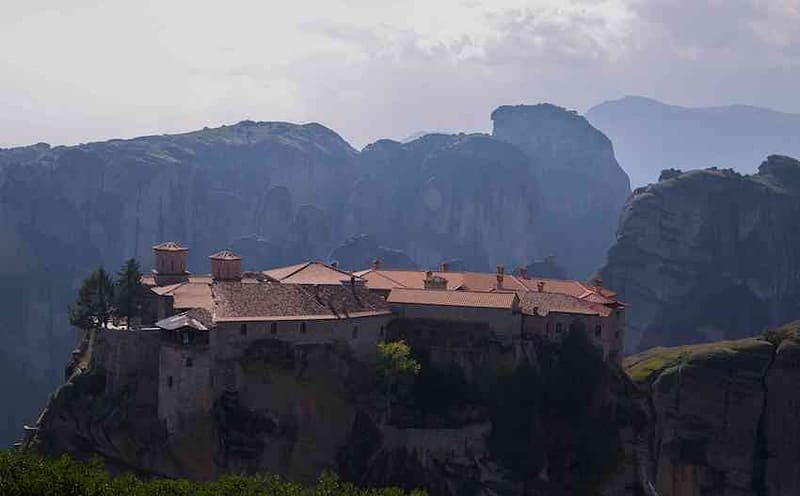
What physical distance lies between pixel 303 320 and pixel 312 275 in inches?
495

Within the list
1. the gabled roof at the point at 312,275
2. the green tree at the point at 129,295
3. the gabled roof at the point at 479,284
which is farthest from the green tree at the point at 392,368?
the green tree at the point at 129,295

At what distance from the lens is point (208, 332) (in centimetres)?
6775

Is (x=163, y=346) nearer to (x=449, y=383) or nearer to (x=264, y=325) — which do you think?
(x=264, y=325)

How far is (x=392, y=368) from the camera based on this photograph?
75188mm

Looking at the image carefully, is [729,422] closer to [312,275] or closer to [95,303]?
[312,275]

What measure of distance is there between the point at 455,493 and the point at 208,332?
2151 centimetres

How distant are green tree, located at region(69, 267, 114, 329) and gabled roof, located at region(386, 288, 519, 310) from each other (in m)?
21.7

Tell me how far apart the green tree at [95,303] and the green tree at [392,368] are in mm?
21498

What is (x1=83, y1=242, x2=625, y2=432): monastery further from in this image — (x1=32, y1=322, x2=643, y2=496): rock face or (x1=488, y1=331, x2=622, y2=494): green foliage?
(x1=488, y1=331, x2=622, y2=494): green foliage

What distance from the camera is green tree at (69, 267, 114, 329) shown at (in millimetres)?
79875

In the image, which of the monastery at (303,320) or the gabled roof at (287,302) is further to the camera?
the gabled roof at (287,302)

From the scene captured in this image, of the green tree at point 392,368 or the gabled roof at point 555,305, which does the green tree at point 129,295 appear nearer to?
the green tree at point 392,368

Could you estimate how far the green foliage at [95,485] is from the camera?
154ft

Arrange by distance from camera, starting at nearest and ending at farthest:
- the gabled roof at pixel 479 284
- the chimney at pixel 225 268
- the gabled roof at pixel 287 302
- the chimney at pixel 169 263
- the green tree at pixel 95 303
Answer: the gabled roof at pixel 287 302
the green tree at pixel 95 303
the chimney at pixel 225 268
the chimney at pixel 169 263
the gabled roof at pixel 479 284
